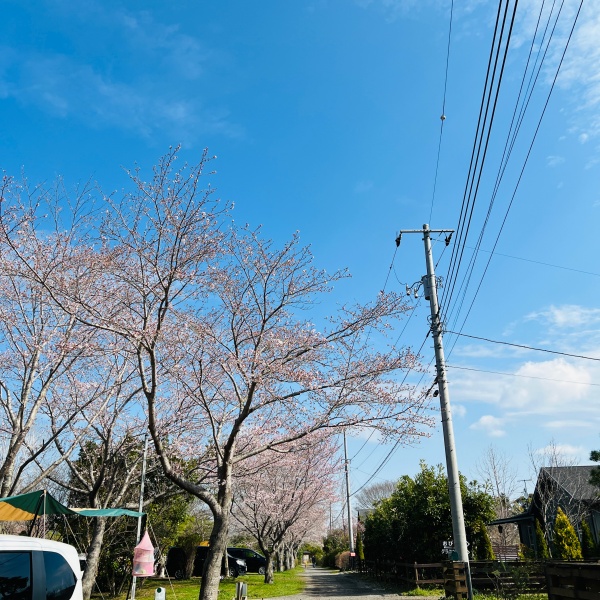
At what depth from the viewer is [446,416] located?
11016mm

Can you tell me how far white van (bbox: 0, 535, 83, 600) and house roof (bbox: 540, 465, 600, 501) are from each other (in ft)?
87.1

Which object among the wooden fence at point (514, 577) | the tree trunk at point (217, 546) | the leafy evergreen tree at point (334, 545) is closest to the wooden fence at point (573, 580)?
the wooden fence at point (514, 577)

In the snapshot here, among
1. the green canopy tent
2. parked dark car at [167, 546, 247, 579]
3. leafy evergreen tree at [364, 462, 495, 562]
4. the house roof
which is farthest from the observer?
parked dark car at [167, 546, 247, 579]

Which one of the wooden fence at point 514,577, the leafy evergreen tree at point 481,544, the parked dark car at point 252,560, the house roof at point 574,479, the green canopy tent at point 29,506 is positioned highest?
the house roof at point 574,479

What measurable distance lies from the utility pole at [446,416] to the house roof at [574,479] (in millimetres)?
18371

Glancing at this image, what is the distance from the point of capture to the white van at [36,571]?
4043 mm

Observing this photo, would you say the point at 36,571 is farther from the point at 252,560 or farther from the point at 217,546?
the point at 252,560

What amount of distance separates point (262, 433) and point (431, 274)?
19.1 feet

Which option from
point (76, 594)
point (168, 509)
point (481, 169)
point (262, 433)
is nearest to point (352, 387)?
point (262, 433)

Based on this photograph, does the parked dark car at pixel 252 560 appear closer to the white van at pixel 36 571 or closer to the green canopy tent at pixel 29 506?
the green canopy tent at pixel 29 506

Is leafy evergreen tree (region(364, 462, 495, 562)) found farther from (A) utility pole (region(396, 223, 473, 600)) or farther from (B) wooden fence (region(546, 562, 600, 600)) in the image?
(B) wooden fence (region(546, 562, 600, 600))

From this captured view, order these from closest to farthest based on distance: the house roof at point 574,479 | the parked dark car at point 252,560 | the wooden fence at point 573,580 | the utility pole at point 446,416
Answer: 1. the wooden fence at point 573,580
2. the utility pole at point 446,416
3. the house roof at point 574,479
4. the parked dark car at point 252,560

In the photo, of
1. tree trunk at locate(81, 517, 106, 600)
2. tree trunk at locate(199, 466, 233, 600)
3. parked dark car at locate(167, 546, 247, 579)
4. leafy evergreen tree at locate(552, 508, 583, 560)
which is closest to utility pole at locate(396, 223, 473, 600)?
tree trunk at locate(199, 466, 233, 600)

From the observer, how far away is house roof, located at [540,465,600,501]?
1031 inches
